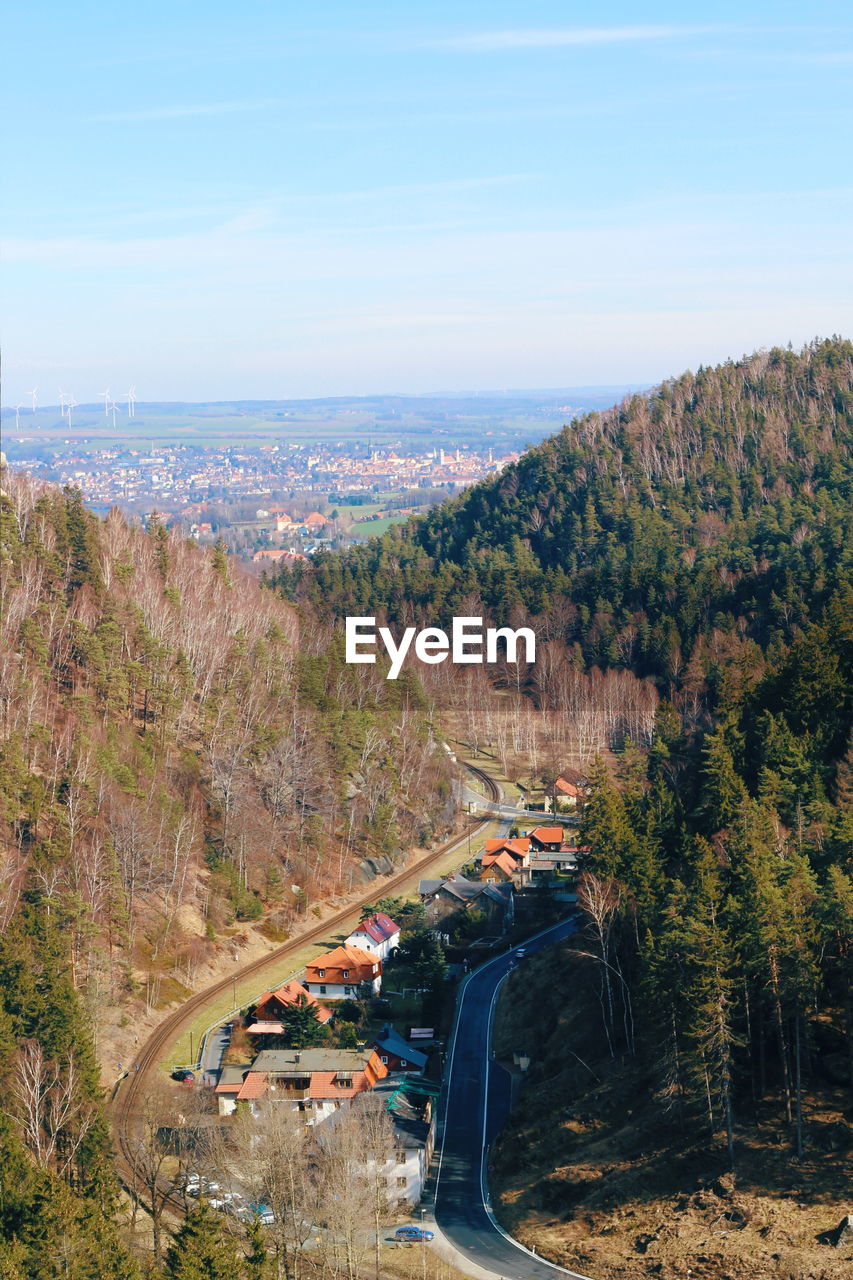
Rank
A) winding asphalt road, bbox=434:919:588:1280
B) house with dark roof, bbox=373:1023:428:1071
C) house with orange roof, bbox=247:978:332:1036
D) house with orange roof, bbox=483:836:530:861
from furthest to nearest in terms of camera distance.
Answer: house with orange roof, bbox=483:836:530:861, house with orange roof, bbox=247:978:332:1036, house with dark roof, bbox=373:1023:428:1071, winding asphalt road, bbox=434:919:588:1280

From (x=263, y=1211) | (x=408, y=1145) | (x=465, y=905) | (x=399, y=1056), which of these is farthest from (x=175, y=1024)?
(x=263, y=1211)

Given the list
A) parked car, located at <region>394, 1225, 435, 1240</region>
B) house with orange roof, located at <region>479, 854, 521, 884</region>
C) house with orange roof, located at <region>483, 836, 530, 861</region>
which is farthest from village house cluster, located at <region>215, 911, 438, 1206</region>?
house with orange roof, located at <region>483, 836, 530, 861</region>

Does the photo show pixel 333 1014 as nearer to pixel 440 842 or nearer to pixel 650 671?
A: pixel 440 842

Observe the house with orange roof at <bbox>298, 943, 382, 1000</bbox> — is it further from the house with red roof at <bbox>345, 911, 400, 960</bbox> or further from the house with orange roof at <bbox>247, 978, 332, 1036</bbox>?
the house with red roof at <bbox>345, 911, 400, 960</bbox>

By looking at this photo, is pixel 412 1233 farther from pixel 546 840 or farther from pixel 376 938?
pixel 546 840

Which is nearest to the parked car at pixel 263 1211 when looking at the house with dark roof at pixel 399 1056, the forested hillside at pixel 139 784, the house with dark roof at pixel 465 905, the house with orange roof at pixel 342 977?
the forested hillside at pixel 139 784

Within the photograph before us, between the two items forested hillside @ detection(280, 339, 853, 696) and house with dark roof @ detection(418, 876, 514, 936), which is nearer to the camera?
house with dark roof @ detection(418, 876, 514, 936)
